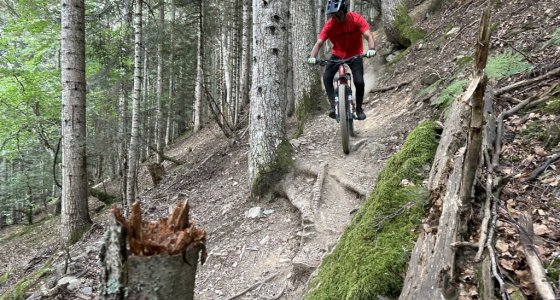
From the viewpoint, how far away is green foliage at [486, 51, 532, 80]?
4051mm

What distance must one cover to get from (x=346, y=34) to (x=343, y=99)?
1104 mm

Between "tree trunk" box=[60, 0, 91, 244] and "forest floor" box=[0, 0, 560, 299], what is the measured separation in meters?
0.47

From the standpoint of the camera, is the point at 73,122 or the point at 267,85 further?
the point at 73,122

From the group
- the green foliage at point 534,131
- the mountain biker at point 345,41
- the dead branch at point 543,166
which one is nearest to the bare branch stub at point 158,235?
the dead branch at point 543,166

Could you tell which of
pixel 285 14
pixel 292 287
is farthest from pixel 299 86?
pixel 292 287

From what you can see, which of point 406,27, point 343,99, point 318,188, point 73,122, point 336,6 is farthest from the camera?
point 406,27

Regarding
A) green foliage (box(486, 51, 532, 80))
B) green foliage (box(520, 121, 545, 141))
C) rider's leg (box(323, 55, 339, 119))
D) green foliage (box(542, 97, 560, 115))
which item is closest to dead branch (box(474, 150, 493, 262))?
green foliage (box(520, 121, 545, 141))

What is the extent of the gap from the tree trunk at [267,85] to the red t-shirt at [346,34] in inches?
28.1

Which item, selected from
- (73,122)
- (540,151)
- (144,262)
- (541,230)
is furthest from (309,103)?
(144,262)

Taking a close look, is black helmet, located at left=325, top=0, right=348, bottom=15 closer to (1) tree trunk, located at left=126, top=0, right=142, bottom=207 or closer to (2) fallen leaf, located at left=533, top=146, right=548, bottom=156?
(2) fallen leaf, located at left=533, top=146, right=548, bottom=156

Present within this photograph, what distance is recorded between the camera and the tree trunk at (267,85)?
5.96 meters

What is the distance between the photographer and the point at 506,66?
13.7 feet

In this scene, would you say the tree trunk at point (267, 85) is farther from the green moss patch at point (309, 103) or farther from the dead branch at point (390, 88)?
the dead branch at point (390, 88)

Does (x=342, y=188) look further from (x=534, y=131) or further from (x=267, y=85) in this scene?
(x=534, y=131)
